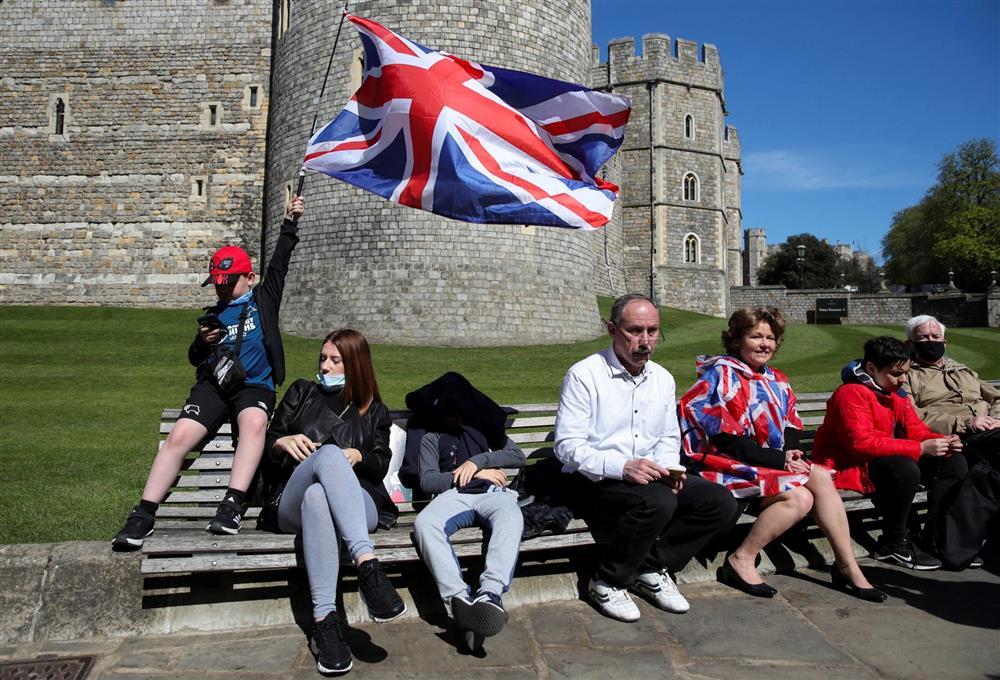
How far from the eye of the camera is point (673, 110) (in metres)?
32.8

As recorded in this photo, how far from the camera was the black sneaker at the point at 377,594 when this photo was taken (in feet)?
9.89

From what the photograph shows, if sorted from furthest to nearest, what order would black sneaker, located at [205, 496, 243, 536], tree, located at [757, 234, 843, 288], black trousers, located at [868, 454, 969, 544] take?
1. tree, located at [757, 234, 843, 288]
2. black trousers, located at [868, 454, 969, 544]
3. black sneaker, located at [205, 496, 243, 536]

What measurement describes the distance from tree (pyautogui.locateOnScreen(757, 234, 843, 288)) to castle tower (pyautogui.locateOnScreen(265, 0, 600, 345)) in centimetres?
4308

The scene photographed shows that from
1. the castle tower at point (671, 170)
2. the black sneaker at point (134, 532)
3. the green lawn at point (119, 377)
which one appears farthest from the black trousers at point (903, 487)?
the castle tower at point (671, 170)

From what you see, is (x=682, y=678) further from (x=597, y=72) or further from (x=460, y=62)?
(x=597, y=72)

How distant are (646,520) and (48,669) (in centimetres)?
254

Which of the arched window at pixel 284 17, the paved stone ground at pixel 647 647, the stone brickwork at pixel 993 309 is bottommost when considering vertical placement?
the paved stone ground at pixel 647 647

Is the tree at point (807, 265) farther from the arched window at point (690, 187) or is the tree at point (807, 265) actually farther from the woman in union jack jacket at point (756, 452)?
the woman in union jack jacket at point (756, 452)

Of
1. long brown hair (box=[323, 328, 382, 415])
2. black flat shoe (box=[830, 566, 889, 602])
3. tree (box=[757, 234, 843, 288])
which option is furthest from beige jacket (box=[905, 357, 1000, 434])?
tree (box=[757, 234, 843, 288])

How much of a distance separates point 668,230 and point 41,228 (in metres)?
24.0

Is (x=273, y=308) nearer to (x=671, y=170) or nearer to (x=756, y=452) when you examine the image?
(x=756, y=452)

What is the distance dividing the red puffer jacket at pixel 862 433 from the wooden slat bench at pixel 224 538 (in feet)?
0.63

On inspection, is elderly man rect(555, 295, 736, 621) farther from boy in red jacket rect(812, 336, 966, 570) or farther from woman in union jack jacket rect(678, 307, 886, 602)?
boy in red jacket rect(812, 336, 966, 570)

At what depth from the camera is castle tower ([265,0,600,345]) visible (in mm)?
17688
